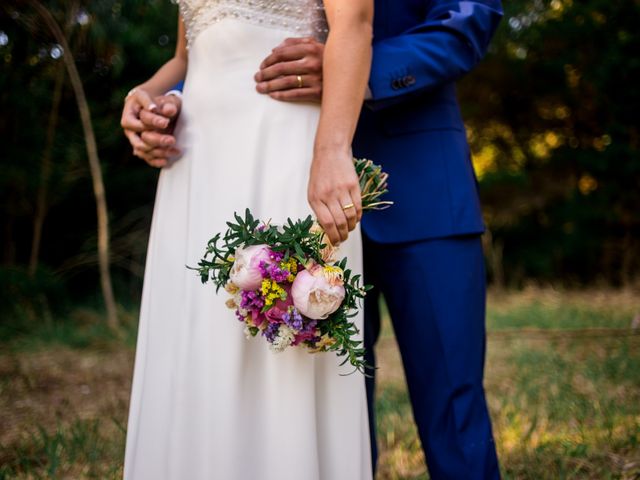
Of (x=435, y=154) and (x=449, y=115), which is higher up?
(x=449, y=115)

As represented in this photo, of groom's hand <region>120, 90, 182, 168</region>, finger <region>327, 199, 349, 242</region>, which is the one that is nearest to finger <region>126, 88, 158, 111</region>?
groom's hand <region>120, 90, 182, 168</region>

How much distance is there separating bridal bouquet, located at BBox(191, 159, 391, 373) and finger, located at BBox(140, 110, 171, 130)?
17.4 inches

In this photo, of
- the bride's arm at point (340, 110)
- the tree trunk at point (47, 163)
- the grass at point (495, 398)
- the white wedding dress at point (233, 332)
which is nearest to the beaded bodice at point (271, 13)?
the white wedding dress at point (233, 332)

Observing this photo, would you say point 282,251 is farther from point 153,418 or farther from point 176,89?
point 176,89

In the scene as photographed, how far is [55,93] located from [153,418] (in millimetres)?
3555

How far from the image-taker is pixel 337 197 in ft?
3.90

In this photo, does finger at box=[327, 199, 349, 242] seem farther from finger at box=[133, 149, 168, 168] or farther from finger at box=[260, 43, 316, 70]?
finger at box=[133, 149, 168, 168]

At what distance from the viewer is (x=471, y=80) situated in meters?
7.20

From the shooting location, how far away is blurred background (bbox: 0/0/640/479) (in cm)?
263

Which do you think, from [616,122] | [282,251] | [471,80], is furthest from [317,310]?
[471,80]

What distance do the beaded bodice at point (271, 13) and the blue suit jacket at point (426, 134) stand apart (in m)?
0.16

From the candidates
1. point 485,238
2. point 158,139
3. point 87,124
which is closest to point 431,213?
point 158,139

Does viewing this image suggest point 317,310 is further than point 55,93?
No

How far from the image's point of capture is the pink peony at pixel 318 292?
108cm
